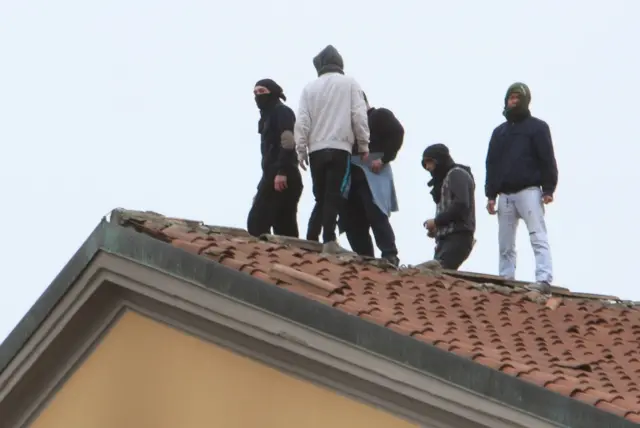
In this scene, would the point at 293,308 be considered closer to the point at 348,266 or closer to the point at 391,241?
the point at 348,266

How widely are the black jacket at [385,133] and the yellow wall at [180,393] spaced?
418cm

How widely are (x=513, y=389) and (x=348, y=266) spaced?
354cm

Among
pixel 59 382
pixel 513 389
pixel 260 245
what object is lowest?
pixel 59 382

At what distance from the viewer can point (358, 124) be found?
599 inches

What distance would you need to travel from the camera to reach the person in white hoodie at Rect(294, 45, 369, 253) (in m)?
15.1

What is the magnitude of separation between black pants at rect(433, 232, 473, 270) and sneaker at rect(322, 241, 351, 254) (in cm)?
151

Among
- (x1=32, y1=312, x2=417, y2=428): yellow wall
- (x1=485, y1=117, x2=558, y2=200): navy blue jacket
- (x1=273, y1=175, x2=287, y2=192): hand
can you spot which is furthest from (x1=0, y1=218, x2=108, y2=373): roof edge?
(x1=485, y1=117, x2=558, y2=200): navy blue jacket

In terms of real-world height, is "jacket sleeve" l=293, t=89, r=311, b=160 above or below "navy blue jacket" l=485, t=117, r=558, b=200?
below

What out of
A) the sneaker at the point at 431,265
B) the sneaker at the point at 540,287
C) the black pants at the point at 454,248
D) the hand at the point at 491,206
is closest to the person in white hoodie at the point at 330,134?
the sneaker at the point at 431,265

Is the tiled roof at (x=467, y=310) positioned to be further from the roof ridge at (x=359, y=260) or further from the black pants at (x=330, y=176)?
the black pants at (x=330, y=176)

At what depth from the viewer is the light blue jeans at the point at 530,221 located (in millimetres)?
15680

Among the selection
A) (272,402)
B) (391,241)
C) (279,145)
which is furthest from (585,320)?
(272,402)

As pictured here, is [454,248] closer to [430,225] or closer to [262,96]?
[430,225]

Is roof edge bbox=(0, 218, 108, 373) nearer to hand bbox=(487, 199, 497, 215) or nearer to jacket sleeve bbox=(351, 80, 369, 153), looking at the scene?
jacket sleeve bbox=(351, 80, 369, 153)
